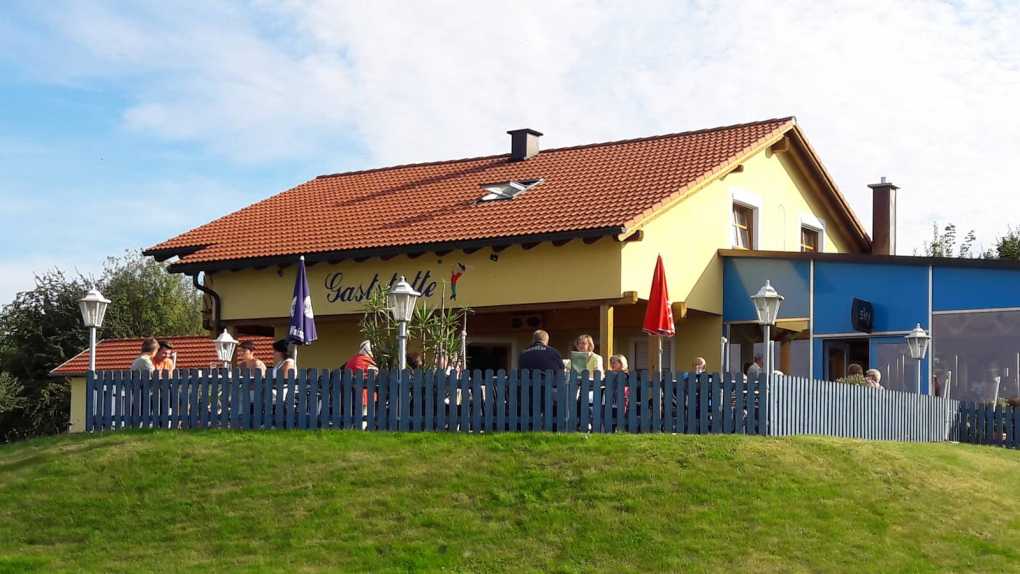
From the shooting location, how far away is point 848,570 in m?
12.6

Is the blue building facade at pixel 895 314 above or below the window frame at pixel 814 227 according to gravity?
below

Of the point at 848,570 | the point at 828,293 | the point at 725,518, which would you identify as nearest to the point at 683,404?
the point at 725,518

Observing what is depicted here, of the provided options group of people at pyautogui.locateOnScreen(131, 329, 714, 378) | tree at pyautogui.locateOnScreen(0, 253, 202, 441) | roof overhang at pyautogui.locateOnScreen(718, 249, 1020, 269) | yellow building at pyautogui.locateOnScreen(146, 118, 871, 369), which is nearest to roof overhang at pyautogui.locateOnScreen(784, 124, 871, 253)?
yellow building at pyautogui.locateOnScreen(146, 118, 871, 369)

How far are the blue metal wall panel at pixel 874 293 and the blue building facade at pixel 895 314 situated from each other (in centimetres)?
2

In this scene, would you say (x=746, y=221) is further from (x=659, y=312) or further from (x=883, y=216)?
(x=659, y=312)

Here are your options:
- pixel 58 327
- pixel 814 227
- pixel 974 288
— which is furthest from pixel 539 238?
pixel 58 327

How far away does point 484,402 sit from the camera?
16719mm

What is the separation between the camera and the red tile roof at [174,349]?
33537mm

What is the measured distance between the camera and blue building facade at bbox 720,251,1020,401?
23.4 m

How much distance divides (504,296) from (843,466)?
8.94 m

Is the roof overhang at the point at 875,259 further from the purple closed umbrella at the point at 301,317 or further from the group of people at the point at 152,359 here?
the group of people at the point at 152,359

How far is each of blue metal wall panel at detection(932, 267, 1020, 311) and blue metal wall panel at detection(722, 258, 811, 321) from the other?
64.4 inches

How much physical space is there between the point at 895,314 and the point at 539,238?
22.3ft

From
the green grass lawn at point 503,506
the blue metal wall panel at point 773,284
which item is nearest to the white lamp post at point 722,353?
the blue metal wall panel at point 773,284
